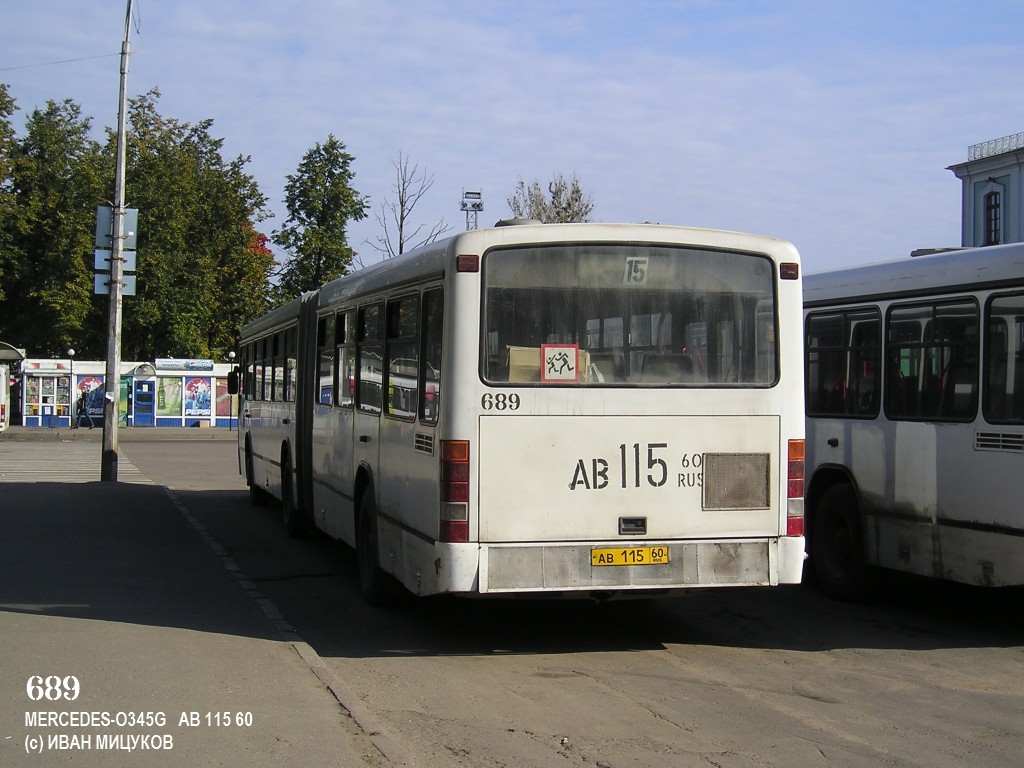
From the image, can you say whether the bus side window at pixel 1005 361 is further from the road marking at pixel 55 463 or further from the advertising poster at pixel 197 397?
the advertising poster at pixel 197 397

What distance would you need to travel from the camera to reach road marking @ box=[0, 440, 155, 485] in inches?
1020

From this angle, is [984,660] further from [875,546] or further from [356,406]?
[356,406]

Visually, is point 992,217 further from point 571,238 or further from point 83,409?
point 571,238

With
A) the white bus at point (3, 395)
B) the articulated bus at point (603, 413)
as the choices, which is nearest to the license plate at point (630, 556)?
the articulated bus at point (603, 413)

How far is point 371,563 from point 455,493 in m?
2.52

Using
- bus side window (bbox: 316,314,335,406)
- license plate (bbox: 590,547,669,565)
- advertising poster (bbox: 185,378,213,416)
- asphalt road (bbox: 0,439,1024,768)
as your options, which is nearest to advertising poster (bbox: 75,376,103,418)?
advertising poster (bbox: 185,378,213,416)

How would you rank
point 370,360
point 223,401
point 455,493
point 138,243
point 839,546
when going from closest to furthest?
point 455,493 < point 370,360 < point 839,546 < point 223,401 < point 138,243

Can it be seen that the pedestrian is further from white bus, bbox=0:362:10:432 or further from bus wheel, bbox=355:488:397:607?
bus wheel, bbox=355:488:397:607

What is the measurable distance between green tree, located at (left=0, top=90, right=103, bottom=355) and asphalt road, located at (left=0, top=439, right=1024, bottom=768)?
46.8 m

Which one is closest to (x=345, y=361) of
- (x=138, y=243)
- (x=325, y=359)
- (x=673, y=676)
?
(x=325, y=359)

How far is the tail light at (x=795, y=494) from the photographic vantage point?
840 centimetres

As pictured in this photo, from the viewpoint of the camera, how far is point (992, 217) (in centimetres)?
6106

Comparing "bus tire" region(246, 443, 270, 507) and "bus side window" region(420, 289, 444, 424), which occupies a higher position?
"bus side window" region(420, 289, 444, 424)

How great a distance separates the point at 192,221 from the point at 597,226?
5442 cm
